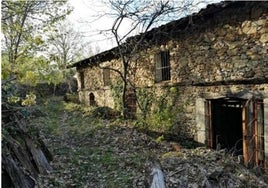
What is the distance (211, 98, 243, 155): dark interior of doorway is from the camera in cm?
870

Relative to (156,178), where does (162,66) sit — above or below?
above

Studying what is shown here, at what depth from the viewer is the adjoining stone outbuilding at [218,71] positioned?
7.28 metres

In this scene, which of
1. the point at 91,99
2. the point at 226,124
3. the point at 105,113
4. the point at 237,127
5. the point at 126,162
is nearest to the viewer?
the point at 126,162

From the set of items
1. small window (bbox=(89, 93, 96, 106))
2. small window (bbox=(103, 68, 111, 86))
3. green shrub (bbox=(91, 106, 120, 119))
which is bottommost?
green shrub (bbox=(91, 106, 120, 119))

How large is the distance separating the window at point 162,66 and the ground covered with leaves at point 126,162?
2.18 m

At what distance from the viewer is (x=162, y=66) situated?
1071cm

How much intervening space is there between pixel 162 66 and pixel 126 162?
4.89m

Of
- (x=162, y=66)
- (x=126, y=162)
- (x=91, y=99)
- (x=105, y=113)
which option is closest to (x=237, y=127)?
(x=162, y=66)

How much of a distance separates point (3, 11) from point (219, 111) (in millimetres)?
6841

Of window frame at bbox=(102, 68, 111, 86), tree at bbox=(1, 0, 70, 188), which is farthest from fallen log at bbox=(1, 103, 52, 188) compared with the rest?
window frame at bbox=(102, 68, 111, 86)

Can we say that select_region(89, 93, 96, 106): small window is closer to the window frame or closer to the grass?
the window frame

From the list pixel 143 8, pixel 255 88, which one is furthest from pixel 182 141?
pixel 143 8

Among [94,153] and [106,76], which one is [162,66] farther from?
[106,76]

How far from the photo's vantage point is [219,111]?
9500 millimetres
